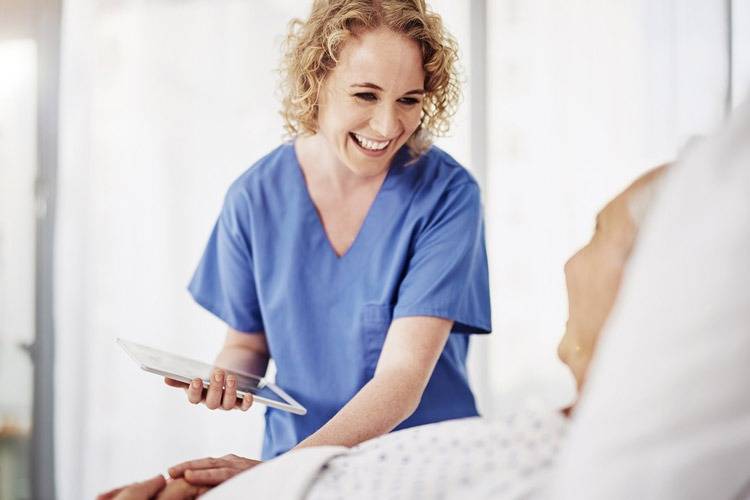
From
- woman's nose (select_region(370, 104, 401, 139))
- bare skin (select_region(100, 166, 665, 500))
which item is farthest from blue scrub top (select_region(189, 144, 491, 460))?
bare skin (select_region(100, 166, 665, 500))

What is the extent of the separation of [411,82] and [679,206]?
0.63 metres

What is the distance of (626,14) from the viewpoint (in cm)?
183

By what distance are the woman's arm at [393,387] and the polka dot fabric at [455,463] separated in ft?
0.84

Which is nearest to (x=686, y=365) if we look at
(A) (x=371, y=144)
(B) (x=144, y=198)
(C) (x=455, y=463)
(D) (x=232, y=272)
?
(C) (x=455, y=463)

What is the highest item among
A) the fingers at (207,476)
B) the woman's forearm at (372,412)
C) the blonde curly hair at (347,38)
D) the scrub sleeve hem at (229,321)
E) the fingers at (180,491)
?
the blonde curly hair at (347,38)

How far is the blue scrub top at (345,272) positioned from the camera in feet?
3.76

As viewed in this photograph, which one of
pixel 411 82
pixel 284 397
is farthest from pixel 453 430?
pixel 411 82

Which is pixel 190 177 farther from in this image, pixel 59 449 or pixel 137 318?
pixel 59 449

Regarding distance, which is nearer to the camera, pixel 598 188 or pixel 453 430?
pixel 453 430

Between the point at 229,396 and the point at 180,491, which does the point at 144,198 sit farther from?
the point at 180,491

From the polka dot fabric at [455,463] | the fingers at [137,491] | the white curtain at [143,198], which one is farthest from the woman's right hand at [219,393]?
the white curtain at [143,198]

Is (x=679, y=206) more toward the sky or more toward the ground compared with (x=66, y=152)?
more toward the ground

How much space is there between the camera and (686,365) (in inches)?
18.5

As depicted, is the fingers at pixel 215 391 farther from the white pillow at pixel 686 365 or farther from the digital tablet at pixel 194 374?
the white pillow at pixel 686 365
